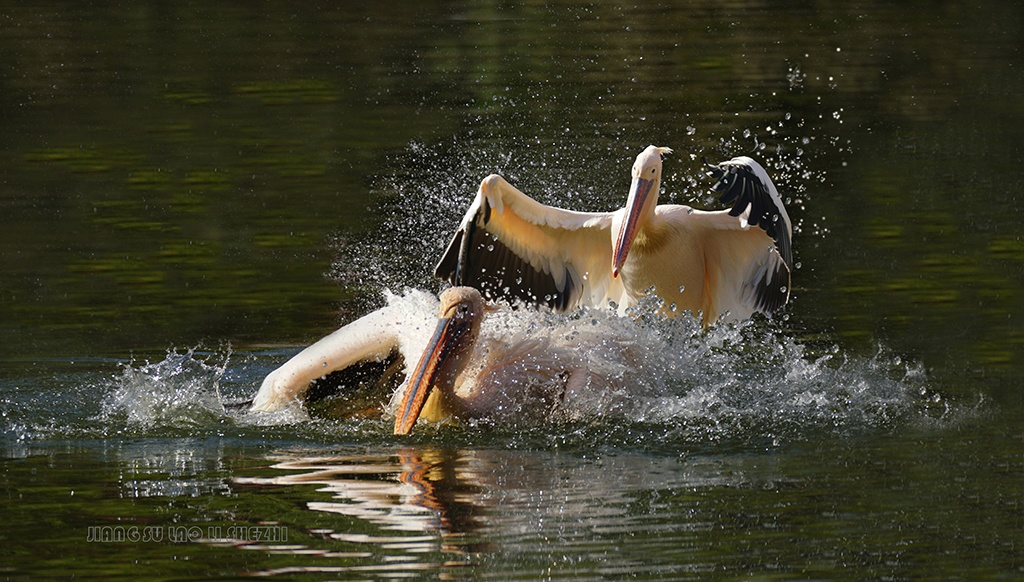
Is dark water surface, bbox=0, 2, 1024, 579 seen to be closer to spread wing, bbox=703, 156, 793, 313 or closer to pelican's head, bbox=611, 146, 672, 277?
spread wing, bbox=703, 156, 793, 313

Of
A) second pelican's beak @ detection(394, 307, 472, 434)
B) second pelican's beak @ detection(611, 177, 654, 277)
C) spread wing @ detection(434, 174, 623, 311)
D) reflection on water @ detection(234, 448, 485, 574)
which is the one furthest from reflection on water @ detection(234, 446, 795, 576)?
spread wing @ detection(434, 174, 623, 311)

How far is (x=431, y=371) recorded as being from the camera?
5.68m

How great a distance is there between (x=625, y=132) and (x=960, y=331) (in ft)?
11.9

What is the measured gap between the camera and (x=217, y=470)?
5188 millimetres

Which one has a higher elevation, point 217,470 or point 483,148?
point 483,148

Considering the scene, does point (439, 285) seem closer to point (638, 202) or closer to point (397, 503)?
point (638, 202)

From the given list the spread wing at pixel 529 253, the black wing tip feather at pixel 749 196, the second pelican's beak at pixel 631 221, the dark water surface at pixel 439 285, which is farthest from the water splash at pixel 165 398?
the black wing tip feather at pixel 749 196

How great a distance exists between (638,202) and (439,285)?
1780 mm

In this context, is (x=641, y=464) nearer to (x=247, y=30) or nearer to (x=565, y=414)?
(x=565, y=414)

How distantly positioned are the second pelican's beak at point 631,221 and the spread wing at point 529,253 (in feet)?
1.11

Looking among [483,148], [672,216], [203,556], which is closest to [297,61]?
[483,148]

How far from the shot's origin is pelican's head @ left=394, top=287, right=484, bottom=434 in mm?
5633

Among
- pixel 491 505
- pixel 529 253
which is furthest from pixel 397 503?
pixel 529 253

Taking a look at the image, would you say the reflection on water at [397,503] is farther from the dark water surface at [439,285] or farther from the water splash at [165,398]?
the water splash at [165,398]
